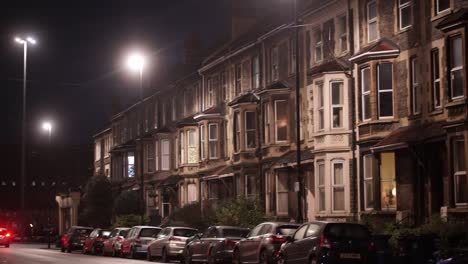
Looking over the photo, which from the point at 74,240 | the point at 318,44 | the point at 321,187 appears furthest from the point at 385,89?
the point at 74,240

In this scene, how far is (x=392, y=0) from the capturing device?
3659 centimetres

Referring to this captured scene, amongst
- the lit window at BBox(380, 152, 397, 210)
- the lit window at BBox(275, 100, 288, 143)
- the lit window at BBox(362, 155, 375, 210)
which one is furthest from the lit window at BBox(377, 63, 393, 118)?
the lit window at BBox(275, 100, 288, 143)

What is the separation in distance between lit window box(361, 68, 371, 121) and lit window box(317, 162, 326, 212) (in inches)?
180

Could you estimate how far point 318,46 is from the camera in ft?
143

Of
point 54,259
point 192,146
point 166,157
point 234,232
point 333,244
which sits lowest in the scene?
point 54,259

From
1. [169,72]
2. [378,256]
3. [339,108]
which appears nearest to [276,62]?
[339,108]

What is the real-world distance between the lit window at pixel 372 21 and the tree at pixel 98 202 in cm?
4132

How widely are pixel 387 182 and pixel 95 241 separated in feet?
65.8

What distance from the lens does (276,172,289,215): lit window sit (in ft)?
156

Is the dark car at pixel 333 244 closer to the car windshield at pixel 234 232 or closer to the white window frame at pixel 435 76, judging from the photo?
the car windshield at pixel 234 232

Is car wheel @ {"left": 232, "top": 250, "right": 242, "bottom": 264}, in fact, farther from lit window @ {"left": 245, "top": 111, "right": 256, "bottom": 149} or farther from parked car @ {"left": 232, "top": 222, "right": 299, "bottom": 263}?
lit window @ {"left": 245, "top": 111, "right": 256, "bottom": 149}

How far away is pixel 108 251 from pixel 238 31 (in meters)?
17.0

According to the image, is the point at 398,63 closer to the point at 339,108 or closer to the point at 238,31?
the point at 339,108

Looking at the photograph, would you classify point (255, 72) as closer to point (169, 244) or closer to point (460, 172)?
point (169, 244)
